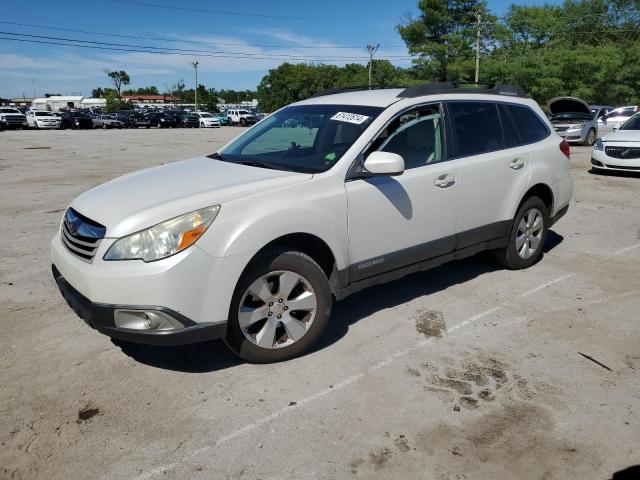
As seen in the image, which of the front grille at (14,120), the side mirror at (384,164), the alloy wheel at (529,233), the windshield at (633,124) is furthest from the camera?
the front grille at (14,120)

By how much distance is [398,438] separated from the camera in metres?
2.73

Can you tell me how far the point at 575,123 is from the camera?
18.9 metres

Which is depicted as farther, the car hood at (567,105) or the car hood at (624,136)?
the car hood at (567,105)

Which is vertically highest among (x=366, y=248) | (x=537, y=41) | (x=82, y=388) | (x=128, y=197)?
(x=537, y=41)

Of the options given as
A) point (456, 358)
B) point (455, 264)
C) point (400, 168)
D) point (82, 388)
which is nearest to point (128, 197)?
point (82, 388)

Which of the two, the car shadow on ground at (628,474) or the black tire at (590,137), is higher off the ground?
the black tire at (590,137)

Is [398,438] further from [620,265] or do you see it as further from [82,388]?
[620,265]

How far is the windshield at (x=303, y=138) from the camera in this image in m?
3.85

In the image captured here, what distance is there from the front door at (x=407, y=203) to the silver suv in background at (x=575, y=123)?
16.1 meters

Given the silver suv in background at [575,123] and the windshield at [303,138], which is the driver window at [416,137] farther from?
the silver suv in background at [575,123]

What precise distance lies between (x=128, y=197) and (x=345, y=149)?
1481 millimetres

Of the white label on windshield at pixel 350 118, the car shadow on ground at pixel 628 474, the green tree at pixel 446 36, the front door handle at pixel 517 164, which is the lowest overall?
the car shadow on ground at pixel 628 474

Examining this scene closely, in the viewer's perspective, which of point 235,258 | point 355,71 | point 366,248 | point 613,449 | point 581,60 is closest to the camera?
point 613,449

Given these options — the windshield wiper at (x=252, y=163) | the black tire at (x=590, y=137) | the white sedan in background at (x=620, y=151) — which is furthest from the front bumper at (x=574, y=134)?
the windshield wiper at (x=252, y=163)
